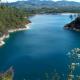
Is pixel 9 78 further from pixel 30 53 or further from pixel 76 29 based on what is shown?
pixel 76 29

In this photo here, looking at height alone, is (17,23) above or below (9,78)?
below

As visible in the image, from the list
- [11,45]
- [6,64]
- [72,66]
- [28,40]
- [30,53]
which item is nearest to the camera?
[72,66]

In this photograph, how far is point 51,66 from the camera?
2492 cm

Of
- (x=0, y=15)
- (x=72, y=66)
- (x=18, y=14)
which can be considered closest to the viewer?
(x=72, y=66)

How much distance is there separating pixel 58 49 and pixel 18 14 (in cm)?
3445

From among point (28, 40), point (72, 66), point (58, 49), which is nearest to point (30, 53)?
point (58, 49)

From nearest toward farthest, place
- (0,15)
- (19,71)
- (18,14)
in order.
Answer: (19,71) < (0,15) < (18,14)

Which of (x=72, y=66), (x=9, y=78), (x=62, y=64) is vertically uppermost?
(x=72, y=66)

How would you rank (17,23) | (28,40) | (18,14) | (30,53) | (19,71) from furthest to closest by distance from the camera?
(18,14) → (17,23) → (28,40) → (30,53) → (19,71)

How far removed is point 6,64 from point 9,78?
2038 cm

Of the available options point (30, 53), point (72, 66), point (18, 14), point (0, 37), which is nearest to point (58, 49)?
point (30, 53)

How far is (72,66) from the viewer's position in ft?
15.4

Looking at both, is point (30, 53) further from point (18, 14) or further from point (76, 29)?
point (18, 14)

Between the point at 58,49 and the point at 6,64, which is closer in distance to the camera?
the point at 6,64
